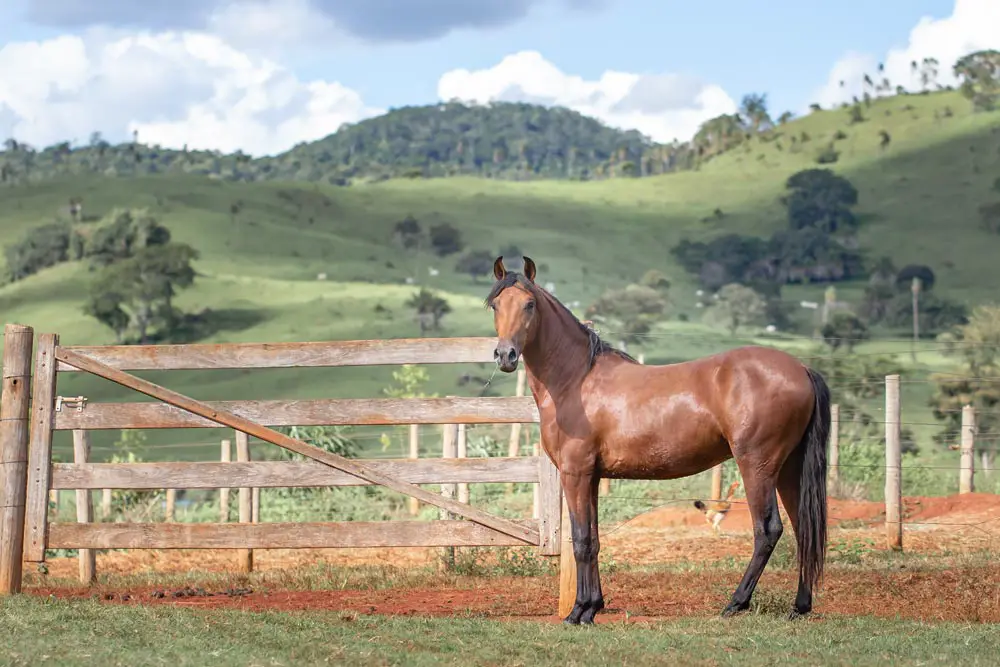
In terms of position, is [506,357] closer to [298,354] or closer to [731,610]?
[298,354]

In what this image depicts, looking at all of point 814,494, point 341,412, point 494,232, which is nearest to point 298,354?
point 341,412

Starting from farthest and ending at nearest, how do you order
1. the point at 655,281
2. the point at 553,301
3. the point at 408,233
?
the point at 408,233
the point at 655,281
the point at 553,301

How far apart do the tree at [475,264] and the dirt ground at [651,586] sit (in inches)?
2991

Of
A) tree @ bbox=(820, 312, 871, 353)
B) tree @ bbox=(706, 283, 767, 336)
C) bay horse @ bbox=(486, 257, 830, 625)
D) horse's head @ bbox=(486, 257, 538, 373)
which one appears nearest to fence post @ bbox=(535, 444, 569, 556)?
bay horse @ bbox=(486, 257, 830, 625)

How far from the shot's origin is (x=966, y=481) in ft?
59.6

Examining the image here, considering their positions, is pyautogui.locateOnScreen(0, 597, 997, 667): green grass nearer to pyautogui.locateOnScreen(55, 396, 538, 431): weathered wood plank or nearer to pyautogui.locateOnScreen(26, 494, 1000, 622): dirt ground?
pyautogui.locateOnScreen(26, 494, 1000, 622): dirt ground

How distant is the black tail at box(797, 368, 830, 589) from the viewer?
8.02 m

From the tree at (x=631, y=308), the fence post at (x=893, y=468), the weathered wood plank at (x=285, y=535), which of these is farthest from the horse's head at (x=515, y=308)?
the tree at (x=631, y=308)

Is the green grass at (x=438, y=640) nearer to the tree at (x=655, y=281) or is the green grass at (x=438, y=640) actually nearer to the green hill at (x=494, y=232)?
the green hill at (x=494, y=232)

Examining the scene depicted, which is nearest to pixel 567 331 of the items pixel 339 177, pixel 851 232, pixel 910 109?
pixel 851 232

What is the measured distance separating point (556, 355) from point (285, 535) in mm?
2292

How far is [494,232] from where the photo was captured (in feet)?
330

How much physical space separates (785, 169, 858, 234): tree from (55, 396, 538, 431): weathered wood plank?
90.0 metres

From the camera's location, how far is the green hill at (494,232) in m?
70.6
